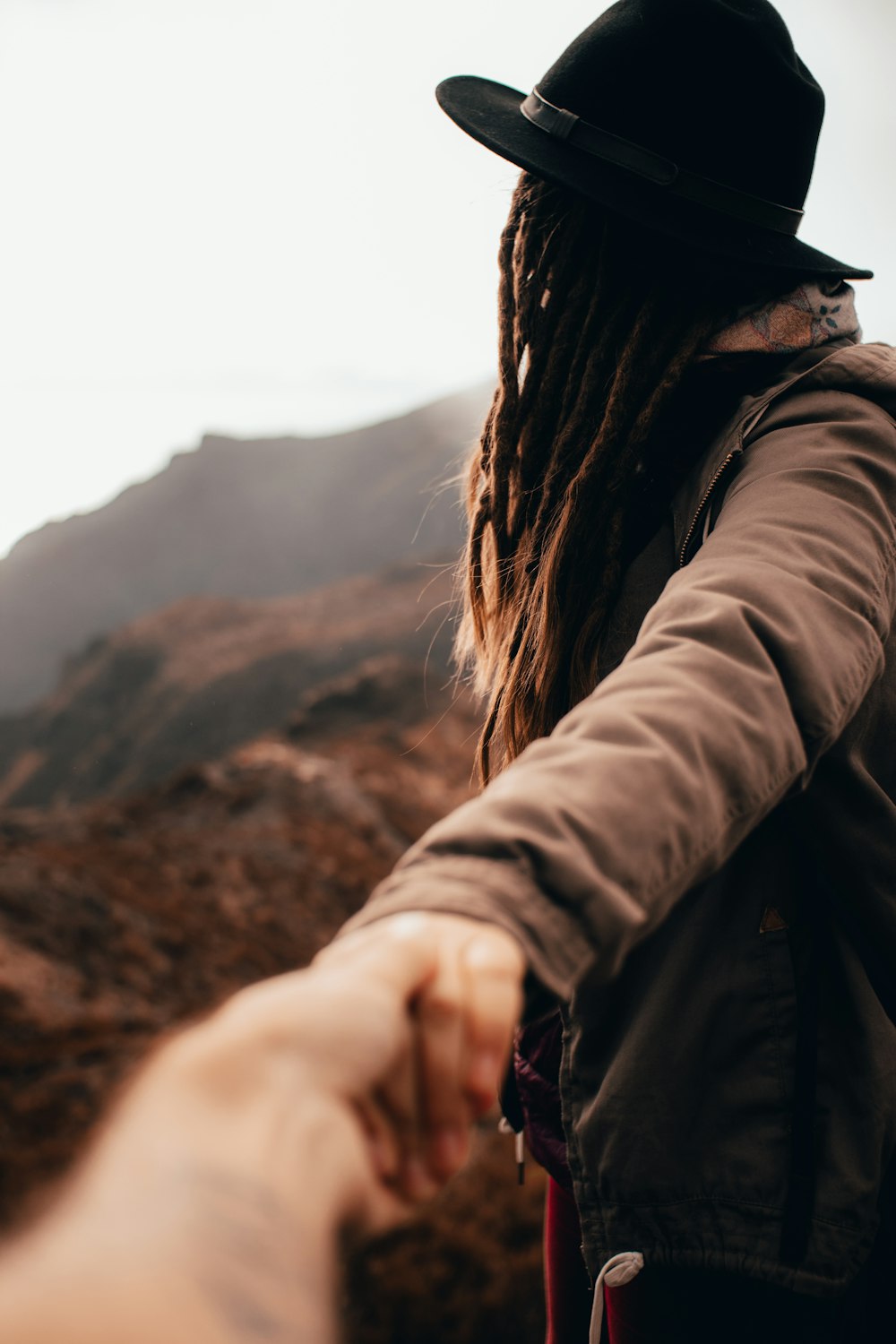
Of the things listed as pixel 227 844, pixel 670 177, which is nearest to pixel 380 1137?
pixel 670 177

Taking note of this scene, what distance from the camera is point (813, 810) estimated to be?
0.91 meters

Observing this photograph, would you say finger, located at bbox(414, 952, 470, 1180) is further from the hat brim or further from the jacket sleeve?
the hat brim

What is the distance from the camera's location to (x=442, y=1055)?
491mm

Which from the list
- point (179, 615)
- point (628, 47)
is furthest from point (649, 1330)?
point (179, 615)

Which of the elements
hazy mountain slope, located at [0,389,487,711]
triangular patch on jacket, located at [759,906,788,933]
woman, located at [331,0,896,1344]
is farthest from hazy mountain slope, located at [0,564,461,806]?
triangular patch on jacket, located at [759,906,788,933]

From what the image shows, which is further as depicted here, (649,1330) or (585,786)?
(649,1330)

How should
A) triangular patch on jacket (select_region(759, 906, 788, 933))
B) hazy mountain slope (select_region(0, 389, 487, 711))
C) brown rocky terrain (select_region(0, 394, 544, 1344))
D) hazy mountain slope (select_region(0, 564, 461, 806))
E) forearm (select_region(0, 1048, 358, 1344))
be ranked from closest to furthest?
forearm (select_region(0, 1048, 358, 1344)) < triangular patch on jacket (select_region(759, 906, 788, 933)) < brown rocky terrain (select_region(0, 394, 544, 1344)) < hazy mountain slope (select_region(0, 564, 461, 806)) < hazy mountain slope (select_region(0, 389, 487, 711))

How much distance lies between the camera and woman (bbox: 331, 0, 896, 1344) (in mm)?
580

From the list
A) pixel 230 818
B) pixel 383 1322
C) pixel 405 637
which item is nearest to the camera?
pixel 383 1322

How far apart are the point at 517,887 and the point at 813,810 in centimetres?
52

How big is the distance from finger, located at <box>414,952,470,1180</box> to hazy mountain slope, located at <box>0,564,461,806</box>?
20394 millimetres

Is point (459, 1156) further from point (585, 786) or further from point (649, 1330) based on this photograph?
point (649, 1330)

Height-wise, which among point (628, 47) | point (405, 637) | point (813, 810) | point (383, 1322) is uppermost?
point (628, 47)

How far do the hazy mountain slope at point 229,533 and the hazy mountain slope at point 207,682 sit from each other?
1495 cm
